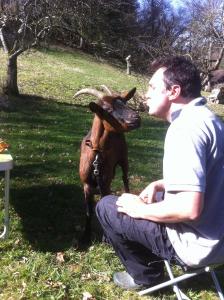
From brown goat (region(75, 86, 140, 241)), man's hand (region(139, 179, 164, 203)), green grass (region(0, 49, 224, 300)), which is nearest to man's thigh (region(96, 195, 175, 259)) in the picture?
man's hand (region(139, 179, 164, 203))

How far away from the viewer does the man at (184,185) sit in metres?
3.00

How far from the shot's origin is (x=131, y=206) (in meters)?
3.53

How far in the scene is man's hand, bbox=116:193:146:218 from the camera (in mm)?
3439

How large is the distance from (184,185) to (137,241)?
0.92m

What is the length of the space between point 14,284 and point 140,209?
4.76ft

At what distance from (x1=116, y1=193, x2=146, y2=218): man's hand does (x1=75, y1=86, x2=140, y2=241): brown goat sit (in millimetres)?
1242

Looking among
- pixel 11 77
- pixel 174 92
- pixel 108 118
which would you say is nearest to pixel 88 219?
pixel 108 118

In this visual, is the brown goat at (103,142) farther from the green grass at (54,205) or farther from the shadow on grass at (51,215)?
the green grass at (54,205)

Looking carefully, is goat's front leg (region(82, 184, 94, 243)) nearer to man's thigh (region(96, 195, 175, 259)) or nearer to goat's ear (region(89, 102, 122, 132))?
goat's ear (region(89, 102, 122, 132))

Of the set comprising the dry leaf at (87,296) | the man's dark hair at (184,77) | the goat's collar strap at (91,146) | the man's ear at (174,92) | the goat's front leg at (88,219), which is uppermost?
the man's dark hair at (184,77)

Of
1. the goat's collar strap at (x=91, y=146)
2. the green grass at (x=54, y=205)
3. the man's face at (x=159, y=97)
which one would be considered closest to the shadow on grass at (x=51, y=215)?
the green grass at (x=54, y=205)

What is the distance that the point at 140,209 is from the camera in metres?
3.43

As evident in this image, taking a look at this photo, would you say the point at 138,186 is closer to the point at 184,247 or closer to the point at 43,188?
the point at 43,188

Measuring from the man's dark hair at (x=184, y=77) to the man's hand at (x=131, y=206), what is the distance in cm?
83
